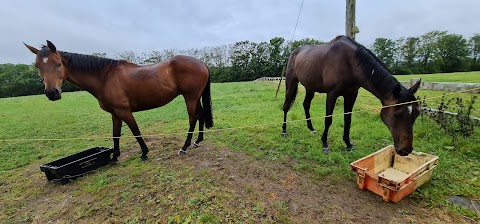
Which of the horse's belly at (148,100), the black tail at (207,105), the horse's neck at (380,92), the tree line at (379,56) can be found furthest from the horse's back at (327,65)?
the tree line at (379,56)

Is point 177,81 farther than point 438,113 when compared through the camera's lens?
No

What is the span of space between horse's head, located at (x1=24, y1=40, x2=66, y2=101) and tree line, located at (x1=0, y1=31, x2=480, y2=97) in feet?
128

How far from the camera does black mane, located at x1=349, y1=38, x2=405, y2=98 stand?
3211mm

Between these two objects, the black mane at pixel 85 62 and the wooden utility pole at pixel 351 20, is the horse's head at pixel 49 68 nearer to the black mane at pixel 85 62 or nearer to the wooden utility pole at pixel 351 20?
the black mane at pixel 85 62

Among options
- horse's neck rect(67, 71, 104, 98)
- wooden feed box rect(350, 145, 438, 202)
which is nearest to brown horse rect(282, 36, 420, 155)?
wooden feed box rect(350, 145, 438, 202)

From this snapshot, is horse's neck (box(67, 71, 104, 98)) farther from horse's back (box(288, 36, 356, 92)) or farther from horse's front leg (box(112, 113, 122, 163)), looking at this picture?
horse's back (box(288, 36, 356, 92))

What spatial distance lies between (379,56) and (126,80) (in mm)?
52528

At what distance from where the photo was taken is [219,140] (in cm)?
539

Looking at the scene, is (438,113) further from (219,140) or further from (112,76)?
(112,76)

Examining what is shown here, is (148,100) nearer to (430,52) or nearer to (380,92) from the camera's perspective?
(380,92)

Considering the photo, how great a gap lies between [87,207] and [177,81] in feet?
8.04

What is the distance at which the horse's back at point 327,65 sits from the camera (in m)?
3.84

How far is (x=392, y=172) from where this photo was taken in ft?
11.5

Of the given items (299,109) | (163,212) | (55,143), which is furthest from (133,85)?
(299,109)
